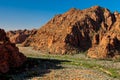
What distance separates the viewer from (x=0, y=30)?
108 m

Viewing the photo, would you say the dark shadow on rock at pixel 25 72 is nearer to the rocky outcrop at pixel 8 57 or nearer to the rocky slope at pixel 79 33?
the rocky outcrop at pixel 8 57

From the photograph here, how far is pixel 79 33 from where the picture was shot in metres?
168

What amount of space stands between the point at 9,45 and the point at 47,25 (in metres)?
93.9

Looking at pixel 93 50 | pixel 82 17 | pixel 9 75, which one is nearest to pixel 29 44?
pixel 82 17

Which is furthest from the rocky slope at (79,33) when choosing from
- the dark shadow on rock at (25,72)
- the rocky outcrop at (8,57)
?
the rocky outcrop at (8,57)

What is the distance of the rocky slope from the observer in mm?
149250

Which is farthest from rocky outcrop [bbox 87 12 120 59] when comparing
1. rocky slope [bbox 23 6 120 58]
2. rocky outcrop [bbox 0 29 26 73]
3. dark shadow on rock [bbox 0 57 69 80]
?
rocky outcrop [bbox 0 29 26 73]

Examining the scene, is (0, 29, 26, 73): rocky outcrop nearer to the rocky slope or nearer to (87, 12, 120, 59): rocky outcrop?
(87, 12, 120, 59): rocky outcrop

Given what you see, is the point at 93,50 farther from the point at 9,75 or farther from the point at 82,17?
the point at 9,75

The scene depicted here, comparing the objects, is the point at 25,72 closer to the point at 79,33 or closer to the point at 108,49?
the point at 108,49

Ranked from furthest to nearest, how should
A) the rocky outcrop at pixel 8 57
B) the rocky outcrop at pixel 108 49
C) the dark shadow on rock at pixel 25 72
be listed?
1. the rocky outcrop at pixel 108 49
2. the rocky outcrop at pixel 8 57
3. the dark shadow on rock at pixel 25 72

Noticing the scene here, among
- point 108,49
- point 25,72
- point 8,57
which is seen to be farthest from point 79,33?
point 25,72

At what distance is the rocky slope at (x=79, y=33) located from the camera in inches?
5876

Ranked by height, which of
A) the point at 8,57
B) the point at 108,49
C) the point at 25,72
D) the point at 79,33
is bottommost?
the point at 25,72
